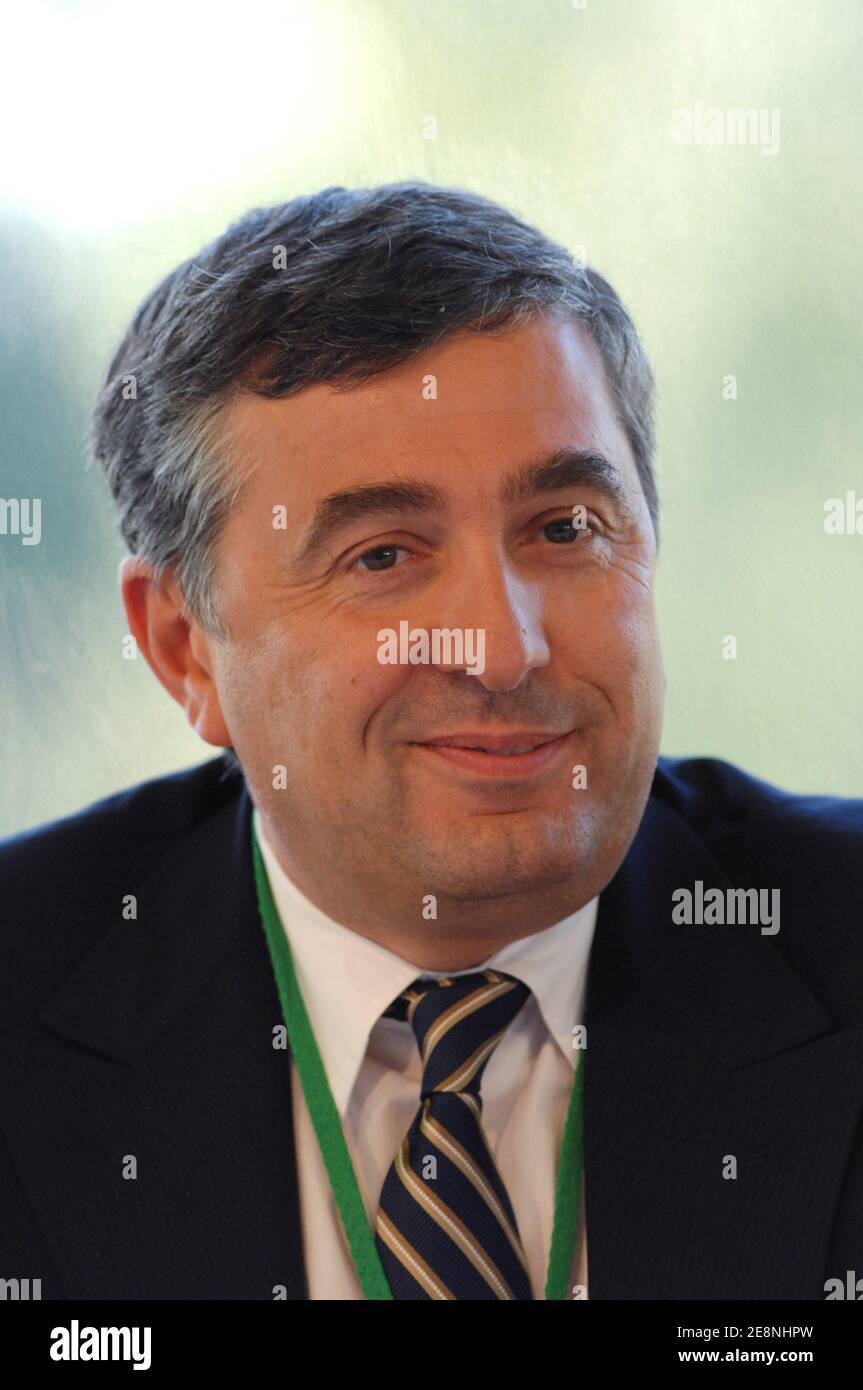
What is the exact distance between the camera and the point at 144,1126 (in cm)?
175

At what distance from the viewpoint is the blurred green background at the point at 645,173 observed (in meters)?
2.00

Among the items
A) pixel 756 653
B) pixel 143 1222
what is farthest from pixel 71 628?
pixel 756 653

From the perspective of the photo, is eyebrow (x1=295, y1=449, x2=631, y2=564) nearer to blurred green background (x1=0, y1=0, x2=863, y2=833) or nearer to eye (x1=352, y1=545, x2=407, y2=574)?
eye (x1=352, y1=545, x2=407, y2=574)

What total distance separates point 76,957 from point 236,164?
1044 mm

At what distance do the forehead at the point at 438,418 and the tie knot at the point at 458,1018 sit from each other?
0.58 metres

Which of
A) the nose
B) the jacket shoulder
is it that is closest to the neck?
the nose

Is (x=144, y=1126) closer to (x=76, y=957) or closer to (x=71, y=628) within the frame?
(x=76, y=957)

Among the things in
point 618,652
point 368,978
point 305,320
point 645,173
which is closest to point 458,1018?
point 368,978

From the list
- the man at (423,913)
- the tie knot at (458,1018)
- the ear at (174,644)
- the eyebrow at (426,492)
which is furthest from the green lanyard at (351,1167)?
the eyebrow at (426,492)

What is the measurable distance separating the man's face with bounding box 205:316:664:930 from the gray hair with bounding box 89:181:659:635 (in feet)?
0.13

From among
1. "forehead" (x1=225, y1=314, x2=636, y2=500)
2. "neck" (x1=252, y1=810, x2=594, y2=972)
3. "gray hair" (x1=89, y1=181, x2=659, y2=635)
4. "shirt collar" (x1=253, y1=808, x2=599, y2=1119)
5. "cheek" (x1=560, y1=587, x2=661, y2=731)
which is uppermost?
"gray hair" (x1=89, y1=181, x2=659, y2=635)

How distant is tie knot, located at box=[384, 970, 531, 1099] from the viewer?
1736 mm

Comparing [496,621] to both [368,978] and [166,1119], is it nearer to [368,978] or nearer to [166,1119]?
[368,978]

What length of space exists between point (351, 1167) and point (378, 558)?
68 cm
